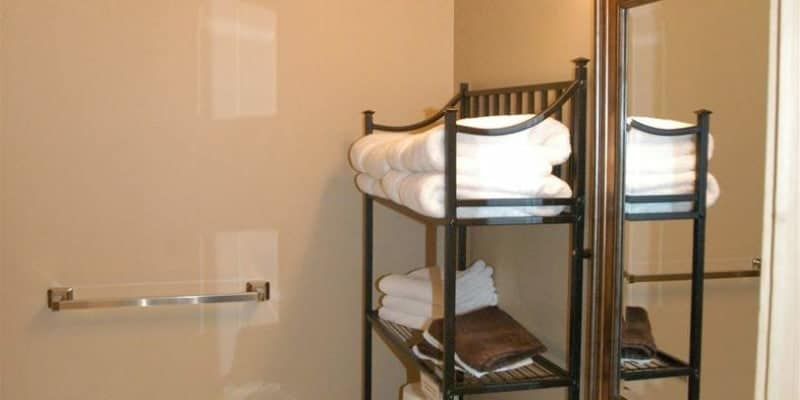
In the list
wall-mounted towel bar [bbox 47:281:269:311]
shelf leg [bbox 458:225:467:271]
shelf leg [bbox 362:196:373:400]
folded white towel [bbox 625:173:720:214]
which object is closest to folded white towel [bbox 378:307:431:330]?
shelf leg [bbox 362:196:373:400]

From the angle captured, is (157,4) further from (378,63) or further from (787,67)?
(787,67)

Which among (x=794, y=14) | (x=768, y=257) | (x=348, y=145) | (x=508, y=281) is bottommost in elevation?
(x=508, y=281)

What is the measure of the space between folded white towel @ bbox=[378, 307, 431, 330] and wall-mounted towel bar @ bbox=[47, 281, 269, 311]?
0.37 metres

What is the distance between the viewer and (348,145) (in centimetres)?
217

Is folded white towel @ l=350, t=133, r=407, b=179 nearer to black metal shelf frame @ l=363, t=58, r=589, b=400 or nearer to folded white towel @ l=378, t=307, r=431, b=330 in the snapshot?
black metal shelf frame @ l=363, t=58, r=589, b=400

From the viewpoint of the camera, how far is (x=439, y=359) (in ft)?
5.06

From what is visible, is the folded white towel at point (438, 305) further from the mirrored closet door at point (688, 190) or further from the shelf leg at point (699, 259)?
the shelf leg at point (699, 259)

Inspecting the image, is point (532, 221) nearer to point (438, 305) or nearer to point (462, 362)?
point (462, 362)

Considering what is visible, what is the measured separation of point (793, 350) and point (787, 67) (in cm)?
35

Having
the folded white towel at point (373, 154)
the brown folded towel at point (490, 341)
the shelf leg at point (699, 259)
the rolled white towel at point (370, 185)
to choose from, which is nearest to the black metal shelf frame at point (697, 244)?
the shelf leg at point (699, 259)

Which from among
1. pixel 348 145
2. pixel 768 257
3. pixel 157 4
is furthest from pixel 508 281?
pixel 157 4

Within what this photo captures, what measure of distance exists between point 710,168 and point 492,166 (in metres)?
0.37

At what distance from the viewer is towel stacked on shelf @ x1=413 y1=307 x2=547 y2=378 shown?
4.83 ft

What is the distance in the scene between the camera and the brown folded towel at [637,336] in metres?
1.29
